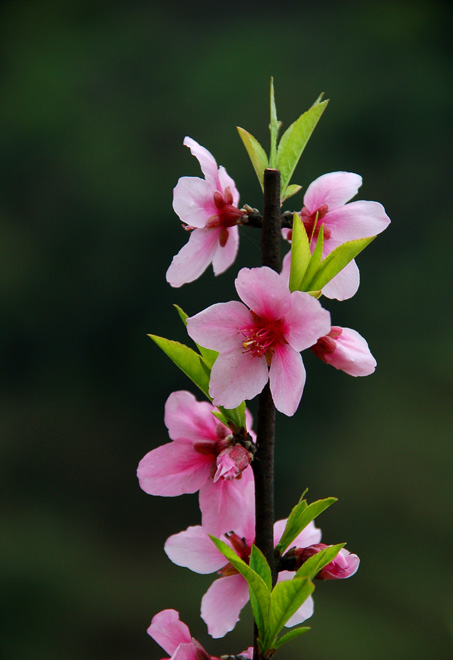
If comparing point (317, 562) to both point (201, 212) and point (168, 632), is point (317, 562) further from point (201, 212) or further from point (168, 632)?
point (201, 212)

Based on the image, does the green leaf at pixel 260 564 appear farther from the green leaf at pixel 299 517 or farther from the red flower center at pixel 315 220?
the red flower center at pixel 315 220

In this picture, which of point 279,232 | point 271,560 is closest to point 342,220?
point 279,232

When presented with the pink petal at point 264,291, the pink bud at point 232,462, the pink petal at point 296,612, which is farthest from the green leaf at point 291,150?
the pink petal at point 296,612

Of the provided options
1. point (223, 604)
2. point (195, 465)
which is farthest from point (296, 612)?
point (195, 465)

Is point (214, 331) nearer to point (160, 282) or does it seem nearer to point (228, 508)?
point (228, 508)

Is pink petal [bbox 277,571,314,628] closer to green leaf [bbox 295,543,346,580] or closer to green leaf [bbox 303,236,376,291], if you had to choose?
green leaf [bbox 295,543,346,580]
